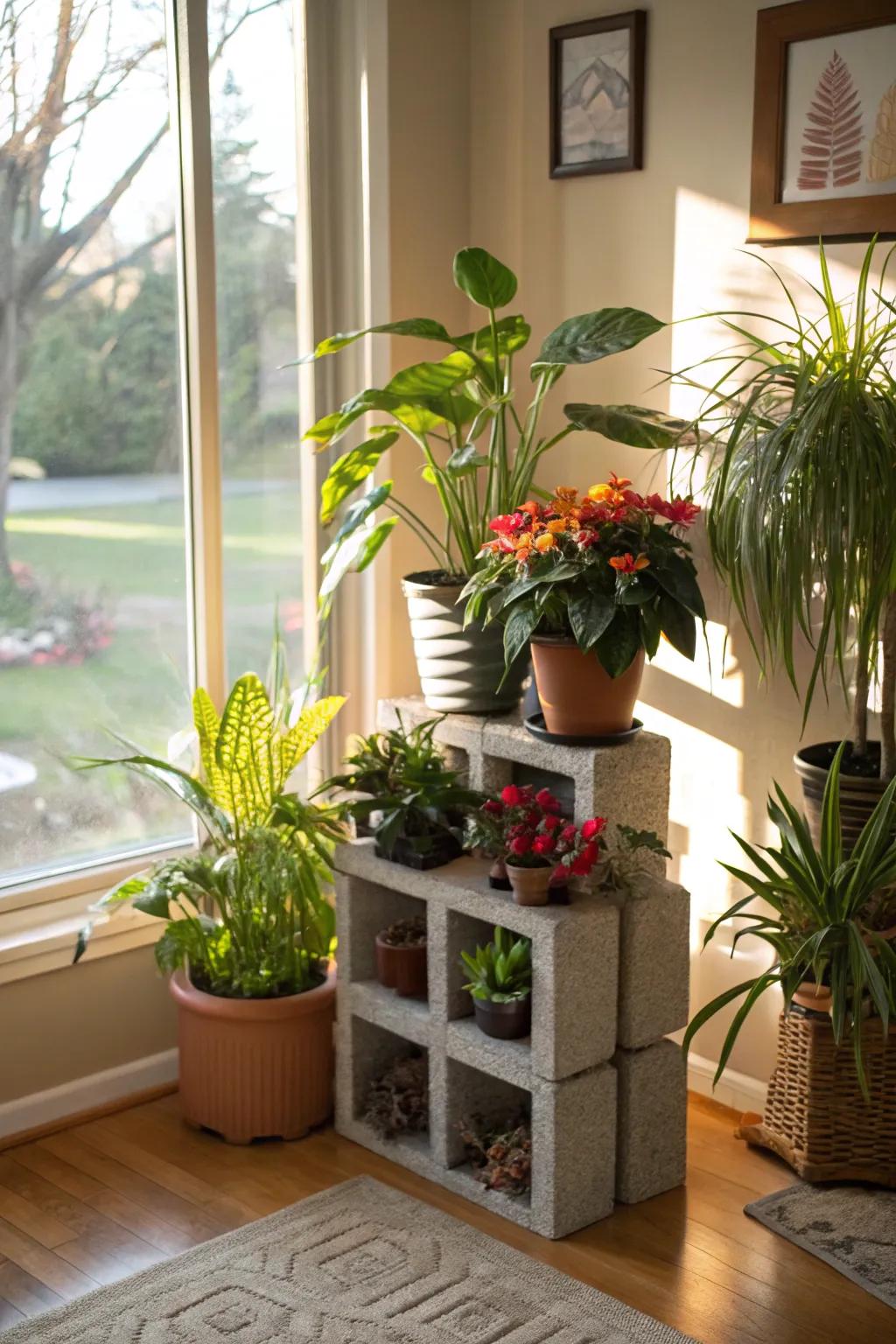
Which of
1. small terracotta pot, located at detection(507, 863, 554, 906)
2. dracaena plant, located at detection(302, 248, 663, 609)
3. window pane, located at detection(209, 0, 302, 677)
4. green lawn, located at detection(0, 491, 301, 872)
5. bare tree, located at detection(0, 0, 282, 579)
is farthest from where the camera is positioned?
window pane, located at detection(209, 0, 302, 677)

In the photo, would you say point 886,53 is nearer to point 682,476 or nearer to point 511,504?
point 682,476

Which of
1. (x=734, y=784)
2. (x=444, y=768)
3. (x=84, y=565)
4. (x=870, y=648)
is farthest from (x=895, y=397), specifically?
(x=84, y=565)

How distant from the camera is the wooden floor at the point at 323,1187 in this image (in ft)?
7.85

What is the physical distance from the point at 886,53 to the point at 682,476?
0.84 metres

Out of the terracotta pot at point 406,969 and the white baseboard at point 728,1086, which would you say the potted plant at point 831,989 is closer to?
the white baseboard at point 728,1086

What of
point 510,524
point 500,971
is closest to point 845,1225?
point 500,971

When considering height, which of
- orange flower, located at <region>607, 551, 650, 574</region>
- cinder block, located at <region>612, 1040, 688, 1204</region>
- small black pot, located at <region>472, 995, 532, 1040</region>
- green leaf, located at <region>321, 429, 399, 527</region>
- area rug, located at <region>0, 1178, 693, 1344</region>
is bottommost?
area rug, located at <region>0, 1178, 693, 1344</region>

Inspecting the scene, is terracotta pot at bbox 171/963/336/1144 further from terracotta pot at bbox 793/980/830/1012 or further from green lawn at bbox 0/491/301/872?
terracotta pot at bbox 793/980/830/1012

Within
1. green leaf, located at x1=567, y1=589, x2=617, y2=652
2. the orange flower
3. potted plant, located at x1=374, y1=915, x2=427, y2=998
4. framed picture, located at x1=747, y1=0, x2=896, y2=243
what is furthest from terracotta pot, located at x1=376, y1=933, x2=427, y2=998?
framed picture, located at x1=747, y1=0, x2=896, y2=243

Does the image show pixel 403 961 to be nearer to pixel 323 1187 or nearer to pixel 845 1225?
pixel 323 1187

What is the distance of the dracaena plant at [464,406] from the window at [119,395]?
0.31 metres

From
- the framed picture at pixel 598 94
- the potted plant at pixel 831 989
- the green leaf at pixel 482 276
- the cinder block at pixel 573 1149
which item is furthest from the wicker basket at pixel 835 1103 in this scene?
the framed picture at pixel 598 94

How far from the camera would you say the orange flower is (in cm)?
248

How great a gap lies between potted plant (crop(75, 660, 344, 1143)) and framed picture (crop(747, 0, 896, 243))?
1.30 m
